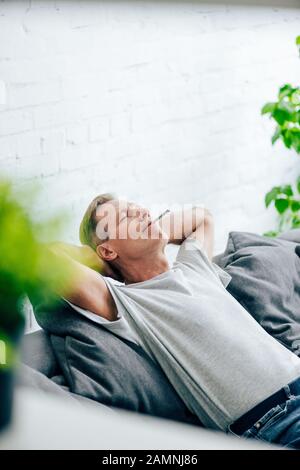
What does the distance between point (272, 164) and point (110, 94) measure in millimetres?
1078

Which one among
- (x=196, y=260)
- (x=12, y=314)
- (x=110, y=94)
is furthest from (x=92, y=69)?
(x=12, y=314)

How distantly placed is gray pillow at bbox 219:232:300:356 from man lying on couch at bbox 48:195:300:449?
6.6 inches

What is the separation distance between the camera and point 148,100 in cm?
277

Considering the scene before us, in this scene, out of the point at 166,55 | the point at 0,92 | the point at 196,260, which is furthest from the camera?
the point at 166,55

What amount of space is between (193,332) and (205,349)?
0.05 metres

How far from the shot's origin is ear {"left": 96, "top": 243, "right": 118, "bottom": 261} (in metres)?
1.98

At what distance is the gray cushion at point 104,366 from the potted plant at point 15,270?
1.10 meters

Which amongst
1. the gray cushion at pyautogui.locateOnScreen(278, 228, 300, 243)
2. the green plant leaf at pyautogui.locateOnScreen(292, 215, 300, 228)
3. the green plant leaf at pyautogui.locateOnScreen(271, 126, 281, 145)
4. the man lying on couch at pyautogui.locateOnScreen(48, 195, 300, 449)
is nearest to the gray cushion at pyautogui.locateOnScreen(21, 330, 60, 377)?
the man lying on couch at pyautogui.locateOnScreen(48, 195, 300, 449)

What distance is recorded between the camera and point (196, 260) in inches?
80.3

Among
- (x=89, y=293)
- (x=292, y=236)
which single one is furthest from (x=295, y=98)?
(x=89, y=293)

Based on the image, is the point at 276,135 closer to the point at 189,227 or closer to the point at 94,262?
the point at 189,227

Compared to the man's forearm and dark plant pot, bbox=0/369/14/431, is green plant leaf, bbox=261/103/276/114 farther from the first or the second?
dark plant pot, bbox=0/369/14/431

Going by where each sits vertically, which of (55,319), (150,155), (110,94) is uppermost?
(110,94)
